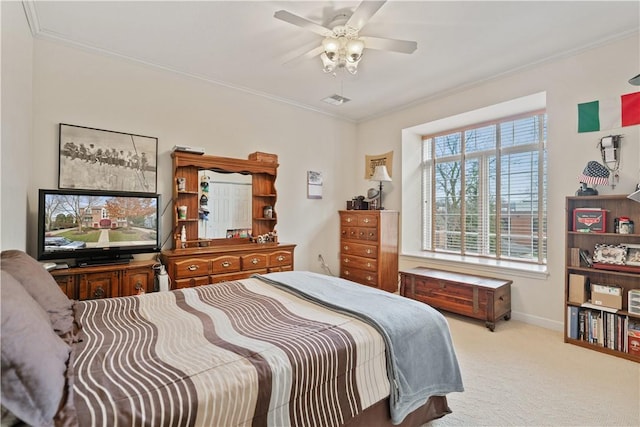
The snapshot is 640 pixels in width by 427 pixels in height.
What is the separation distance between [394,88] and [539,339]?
127 inches

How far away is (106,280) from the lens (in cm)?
272

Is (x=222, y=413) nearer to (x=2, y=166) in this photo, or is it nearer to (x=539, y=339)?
(x=2, y=166)

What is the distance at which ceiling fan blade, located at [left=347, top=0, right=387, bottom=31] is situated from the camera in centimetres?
189

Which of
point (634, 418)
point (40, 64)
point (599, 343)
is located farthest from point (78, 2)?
point (599, 343)

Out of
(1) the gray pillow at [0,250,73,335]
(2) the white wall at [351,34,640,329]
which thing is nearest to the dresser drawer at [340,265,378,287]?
(2) the white wall at [351,34,640,329]

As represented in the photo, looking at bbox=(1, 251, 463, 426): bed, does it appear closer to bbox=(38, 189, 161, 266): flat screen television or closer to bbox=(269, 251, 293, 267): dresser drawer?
bbox=(38, 189, 161, 266): flat screen television

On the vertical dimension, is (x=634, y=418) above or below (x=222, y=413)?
below

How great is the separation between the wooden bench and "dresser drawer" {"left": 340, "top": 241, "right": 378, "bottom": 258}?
586 millimetres

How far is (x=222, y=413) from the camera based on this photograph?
3.35ft

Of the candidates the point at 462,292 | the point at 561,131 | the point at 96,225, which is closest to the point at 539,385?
the point at 462,292

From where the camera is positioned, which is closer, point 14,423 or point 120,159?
point 14,423

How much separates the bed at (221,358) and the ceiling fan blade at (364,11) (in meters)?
1.86

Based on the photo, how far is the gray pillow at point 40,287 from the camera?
138cm

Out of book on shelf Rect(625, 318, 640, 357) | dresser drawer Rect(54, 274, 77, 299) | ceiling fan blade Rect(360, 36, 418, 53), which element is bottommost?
book on shelf Rect(625, 318, 640, 357)
